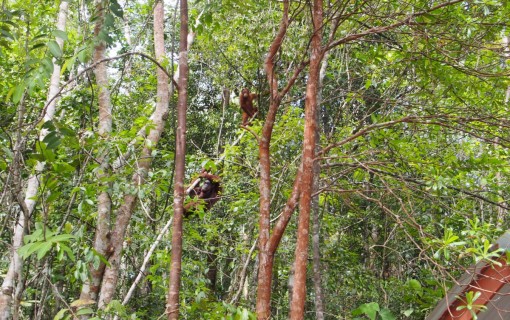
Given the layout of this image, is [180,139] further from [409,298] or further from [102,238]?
[409,298]

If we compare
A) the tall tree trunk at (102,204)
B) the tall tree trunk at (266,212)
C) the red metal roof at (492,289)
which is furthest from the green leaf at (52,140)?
the red metal roof at (492,289)

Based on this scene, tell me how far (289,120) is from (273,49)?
285 cm

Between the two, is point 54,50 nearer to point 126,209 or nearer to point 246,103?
point 126,209

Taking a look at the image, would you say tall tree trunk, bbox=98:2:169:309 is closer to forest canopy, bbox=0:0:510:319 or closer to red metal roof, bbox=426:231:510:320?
forest canopy, bbox=0:0:510:319

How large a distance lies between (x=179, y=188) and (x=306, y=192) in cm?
62

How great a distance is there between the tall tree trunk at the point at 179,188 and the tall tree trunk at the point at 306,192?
567mm

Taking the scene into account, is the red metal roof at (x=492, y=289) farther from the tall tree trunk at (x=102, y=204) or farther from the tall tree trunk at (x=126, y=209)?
the tall tree trunk at (x=102, y=204)

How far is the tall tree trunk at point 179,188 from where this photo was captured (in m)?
2.19

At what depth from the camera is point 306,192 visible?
8.19 ft

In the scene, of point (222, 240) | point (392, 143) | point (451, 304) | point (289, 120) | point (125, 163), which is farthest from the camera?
point (222, 240)

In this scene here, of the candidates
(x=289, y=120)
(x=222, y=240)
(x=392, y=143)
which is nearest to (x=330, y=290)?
(x=222, y=240)

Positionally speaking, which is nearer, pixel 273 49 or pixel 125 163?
pixel 273 49

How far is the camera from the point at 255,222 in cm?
590

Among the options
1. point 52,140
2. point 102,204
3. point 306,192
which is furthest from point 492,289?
point 102,204
